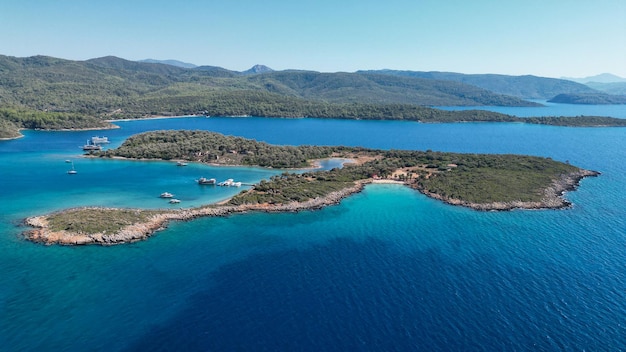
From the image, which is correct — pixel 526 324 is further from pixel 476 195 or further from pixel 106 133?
pixel 106 133

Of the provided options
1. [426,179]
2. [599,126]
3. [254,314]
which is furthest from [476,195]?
[599,126]

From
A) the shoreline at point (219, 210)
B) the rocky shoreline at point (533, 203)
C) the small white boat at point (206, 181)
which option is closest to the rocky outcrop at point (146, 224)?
the shoreline at point (219, 210)

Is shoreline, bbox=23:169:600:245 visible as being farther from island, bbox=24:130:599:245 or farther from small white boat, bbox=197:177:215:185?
small white boat, bbox=197:177:215:185

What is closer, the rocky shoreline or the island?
the island

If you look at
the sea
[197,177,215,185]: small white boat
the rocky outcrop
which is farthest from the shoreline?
[197,177,215,185]: small white boat

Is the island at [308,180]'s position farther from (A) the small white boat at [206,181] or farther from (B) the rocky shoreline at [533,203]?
(A) the small white boat at [206,181]

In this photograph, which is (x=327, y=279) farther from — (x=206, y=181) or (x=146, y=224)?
(x=206, y=181)
